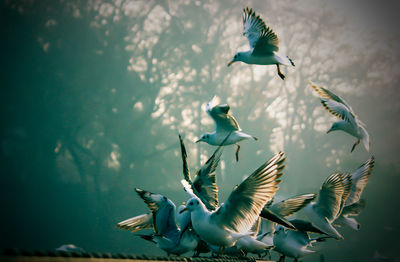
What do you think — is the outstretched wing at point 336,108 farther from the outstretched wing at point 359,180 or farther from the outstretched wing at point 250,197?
the outstretched wing at point 250,197

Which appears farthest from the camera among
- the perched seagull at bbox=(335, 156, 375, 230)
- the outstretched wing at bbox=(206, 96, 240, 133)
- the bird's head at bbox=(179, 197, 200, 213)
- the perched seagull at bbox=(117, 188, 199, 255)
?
the outstretched wing at bbox=(206, 96, 240, 133)

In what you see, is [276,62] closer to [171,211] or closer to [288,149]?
[171,211]

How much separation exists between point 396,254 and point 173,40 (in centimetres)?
2363

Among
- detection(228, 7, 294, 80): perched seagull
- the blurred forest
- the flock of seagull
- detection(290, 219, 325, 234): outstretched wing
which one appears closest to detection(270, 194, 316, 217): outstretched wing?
the flock of seagull

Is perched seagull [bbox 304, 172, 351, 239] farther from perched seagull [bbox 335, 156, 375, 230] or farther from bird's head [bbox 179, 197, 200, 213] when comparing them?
bird's head [bbox 179, 197, 200, 213]

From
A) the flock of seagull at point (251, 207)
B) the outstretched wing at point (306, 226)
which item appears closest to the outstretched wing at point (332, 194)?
the flock of seagull at point (251, 207)

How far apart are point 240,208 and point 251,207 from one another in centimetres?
7

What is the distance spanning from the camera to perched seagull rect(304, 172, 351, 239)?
2.32 m

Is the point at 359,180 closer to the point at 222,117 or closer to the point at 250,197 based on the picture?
the point at 222,117

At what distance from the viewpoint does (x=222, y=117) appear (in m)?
2.98

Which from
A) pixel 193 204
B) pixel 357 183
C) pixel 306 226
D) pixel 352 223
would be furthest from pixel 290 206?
pixel 357 183

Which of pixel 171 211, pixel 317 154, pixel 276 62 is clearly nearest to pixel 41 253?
pixel 171 211

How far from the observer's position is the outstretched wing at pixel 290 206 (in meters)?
1.99

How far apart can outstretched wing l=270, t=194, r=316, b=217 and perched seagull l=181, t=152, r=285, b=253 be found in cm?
53
